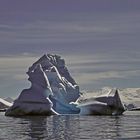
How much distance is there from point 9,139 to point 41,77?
191 ft

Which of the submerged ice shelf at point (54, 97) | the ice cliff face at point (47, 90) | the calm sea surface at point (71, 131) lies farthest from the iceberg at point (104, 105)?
the calm sea surface at point (71, 131)

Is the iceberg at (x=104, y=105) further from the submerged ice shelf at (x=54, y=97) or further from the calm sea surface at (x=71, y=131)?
the calm sea surface at (x=71, y=131)

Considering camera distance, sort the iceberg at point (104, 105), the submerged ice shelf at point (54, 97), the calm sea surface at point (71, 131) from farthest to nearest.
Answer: the iceberg at point (104, 105) < the submerged ice shelf at point (54, 97) < the calm sea surface at point (71, 131)

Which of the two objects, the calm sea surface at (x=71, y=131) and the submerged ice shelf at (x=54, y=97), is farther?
the submerged ice shelf at (x=54, y=97)

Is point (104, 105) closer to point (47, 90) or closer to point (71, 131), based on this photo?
point (47, 90)

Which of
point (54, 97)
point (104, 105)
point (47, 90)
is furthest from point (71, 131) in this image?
point (54, 97)

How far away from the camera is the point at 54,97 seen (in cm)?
9238

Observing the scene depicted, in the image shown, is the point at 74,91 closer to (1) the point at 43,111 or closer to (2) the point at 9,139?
(1) the point at 43,111

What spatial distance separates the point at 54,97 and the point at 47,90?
358 centimetres

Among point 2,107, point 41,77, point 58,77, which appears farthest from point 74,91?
point 2,107

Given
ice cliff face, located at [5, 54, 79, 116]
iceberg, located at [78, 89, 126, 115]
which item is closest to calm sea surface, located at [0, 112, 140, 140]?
ice cliff face, located at [5, 54, 79, 116]

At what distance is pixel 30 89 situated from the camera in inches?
3447

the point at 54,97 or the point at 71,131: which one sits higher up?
the point at 54,97

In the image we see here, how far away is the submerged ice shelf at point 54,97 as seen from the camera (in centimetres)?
8525
